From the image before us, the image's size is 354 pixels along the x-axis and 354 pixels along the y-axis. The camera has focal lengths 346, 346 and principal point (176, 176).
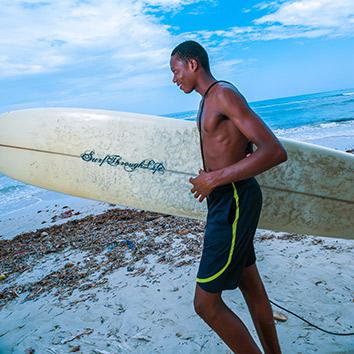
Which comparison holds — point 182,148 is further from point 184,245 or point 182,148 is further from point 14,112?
point 14,112

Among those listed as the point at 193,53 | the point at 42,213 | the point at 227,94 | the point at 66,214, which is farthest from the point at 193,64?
the point at 42,213

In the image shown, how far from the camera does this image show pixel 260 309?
70.8 inches

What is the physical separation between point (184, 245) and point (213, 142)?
225cm

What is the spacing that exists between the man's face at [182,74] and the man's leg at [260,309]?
0.97 meters

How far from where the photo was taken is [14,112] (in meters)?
3.23

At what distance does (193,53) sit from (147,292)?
1.89 metres

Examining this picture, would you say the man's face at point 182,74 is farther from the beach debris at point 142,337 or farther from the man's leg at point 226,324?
the beach debris at point 142,337

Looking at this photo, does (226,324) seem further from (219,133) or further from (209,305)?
(219,133)

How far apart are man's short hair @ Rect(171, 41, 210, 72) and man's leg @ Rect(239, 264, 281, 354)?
106cm

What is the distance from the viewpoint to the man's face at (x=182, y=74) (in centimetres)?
160

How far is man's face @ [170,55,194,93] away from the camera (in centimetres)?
160

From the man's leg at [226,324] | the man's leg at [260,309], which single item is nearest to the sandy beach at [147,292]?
the man's leg at [260,309]

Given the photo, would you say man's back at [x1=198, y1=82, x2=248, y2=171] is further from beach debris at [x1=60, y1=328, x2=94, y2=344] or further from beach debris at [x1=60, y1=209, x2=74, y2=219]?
beach debris at [x1=60, y1=209, x2=74, y2=219]

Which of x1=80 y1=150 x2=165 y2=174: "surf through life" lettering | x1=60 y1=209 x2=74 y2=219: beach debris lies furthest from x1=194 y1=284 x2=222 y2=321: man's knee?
x1=60 y1=209 x2=74 y2=219: beach debris
